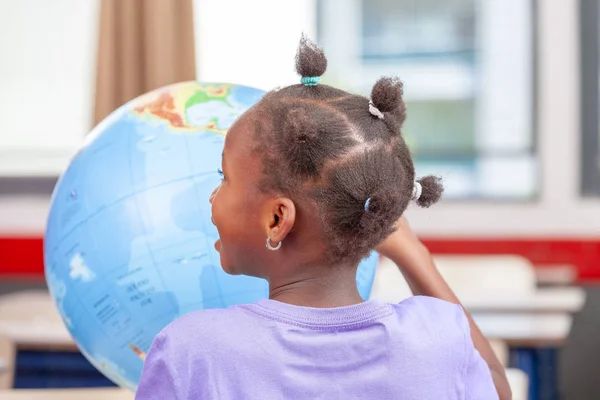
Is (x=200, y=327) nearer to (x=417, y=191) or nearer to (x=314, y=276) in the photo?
(x=314, y=276)

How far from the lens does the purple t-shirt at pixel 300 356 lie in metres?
0.75

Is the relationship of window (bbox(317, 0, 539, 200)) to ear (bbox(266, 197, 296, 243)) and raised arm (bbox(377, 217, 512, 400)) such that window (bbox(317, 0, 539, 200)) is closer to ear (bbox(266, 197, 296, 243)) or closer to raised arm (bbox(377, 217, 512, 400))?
raised arm (bbox(377, 217, 512, 400))

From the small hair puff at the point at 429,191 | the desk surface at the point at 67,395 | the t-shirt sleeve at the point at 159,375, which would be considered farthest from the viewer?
the desk surface at the point at 67,395

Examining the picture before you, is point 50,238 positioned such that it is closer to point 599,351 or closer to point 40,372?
point 40,372

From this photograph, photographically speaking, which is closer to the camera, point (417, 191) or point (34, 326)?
point (417, 191)

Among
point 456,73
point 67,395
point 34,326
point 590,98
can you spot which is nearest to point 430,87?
point 456,73

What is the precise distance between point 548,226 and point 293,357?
2680 millimetres

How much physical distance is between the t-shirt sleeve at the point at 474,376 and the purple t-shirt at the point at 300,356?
0.02 meters

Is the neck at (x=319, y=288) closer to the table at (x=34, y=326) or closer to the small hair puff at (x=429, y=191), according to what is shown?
the small hair puff at (x=429, y=191)

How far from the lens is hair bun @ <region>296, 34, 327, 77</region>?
2.76ft

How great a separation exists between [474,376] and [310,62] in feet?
1.10

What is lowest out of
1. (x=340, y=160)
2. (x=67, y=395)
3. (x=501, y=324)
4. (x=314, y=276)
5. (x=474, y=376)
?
(x=501, y=324)

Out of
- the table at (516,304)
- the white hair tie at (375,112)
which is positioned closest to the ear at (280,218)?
the white hair tie at (375,112)

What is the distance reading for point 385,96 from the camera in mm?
819
